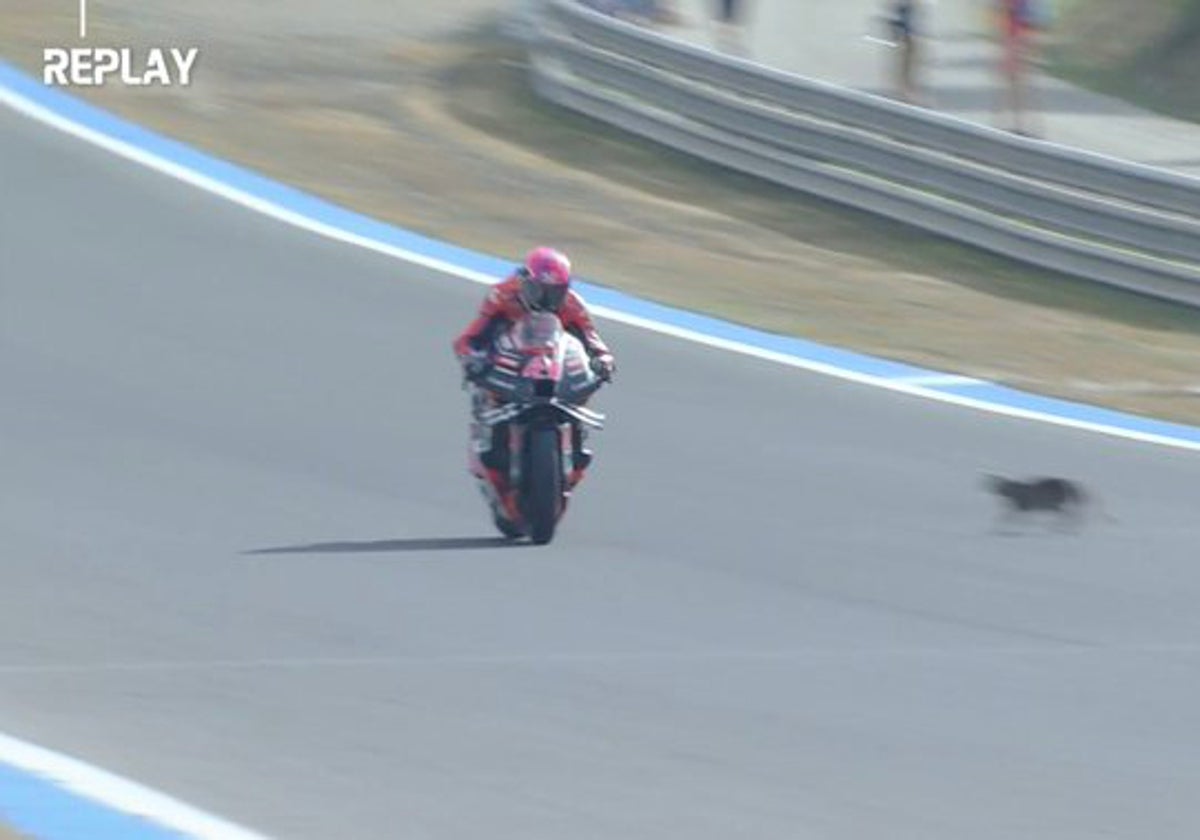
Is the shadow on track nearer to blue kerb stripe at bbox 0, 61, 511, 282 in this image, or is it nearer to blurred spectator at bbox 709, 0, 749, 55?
blue kerb stripe at bbox 0, 61, 511, 282

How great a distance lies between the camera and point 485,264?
16781mm

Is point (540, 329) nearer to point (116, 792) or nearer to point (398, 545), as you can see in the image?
point (398, 545)

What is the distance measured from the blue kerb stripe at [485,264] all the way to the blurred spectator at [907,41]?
5.84 metres

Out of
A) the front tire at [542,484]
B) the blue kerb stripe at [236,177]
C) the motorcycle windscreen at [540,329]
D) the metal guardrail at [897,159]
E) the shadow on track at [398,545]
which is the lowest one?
the blue kerb stripe at [236,177]

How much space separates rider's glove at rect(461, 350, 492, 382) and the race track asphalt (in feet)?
2.19

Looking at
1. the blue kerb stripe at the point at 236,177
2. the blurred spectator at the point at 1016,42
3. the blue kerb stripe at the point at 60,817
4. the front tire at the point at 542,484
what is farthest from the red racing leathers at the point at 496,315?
the blurred spectator at the point at 1016,42

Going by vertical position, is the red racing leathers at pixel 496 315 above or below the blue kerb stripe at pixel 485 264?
above

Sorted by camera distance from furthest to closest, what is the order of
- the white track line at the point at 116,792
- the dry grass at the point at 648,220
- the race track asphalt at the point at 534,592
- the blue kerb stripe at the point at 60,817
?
1. the dry grass at the point at 648,220
2. the race track asphalt at the point at 534,592
3. the white track line at the point at 116,792
4. the blue kerb stripe at the point at 60,817

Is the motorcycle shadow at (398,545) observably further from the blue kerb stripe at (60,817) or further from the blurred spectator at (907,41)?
the blurred spectator at (907,41)

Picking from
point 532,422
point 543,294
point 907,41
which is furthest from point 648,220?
point 532,422

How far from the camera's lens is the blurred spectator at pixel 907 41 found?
22.2 m

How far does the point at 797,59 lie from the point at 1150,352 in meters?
10.4

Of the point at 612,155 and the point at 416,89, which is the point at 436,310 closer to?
the point at 612,155

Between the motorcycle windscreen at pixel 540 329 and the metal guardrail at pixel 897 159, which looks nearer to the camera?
the motorcycle windscreen at pixel 540 329
